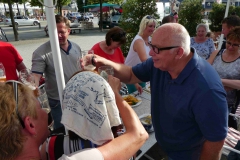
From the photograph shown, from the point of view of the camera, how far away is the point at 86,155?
1.08 m

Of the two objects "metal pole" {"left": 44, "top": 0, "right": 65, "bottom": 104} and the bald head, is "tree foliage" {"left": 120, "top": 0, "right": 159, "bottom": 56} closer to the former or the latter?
"metal pole" {"left": 44, "top": 0, "right": 65, "bottom": 104}

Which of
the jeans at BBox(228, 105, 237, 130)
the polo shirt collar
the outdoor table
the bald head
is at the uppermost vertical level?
the bald head

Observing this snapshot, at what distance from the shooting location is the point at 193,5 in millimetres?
9461

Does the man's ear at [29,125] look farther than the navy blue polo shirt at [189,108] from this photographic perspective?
No

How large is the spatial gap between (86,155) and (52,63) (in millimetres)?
1980

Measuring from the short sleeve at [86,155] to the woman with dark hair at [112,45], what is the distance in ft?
8.41

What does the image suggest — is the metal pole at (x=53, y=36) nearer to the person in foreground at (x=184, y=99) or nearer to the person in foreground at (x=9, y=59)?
the person in foreground at (x=184, y=99)

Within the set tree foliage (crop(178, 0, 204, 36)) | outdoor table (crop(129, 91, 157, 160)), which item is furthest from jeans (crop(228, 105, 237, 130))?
tree foliage (crop(178, 0, 204, 36))

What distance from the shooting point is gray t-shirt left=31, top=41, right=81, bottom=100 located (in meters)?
2.70

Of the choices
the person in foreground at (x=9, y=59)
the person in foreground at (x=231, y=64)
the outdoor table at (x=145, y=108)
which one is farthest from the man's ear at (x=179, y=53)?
the person in foreground at (x=9, y=59)

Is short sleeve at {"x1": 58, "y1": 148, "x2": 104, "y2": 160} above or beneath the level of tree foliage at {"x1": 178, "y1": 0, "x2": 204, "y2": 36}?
beneath

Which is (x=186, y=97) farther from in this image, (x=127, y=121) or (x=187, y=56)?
(x=127, y=121)

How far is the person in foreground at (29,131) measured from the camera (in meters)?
1.02

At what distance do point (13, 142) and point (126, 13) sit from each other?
8072 mm
